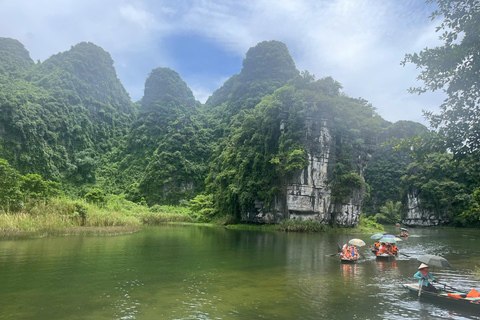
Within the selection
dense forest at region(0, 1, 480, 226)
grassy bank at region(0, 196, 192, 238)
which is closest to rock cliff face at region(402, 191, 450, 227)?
dense forest at region(0, 1, 480, 226)

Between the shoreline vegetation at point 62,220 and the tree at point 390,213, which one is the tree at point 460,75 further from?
the tree at point 390,213

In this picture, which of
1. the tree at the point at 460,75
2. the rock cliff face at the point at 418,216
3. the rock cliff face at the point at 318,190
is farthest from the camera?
the rock cliff face at the point at 418,216

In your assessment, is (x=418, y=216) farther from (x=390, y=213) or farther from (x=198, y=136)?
(x=198, y=136)

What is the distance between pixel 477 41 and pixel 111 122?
8102 cm

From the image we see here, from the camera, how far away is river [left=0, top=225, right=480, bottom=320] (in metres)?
7.49

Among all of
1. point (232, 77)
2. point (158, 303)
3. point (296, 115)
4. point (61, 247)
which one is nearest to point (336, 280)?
point (158, 303)

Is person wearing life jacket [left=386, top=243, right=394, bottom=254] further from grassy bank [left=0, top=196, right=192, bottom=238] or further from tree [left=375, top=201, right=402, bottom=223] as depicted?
tree [left=375, top=201, right=402, bottom=223]

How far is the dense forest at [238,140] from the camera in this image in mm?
20156

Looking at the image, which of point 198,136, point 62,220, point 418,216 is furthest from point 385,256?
point 198,136

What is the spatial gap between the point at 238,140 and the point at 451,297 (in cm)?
4110

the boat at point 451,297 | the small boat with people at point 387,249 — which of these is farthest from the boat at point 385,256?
the boat at point 451,297

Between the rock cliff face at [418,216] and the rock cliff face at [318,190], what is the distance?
80.7 ft

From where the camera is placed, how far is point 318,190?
122 ft

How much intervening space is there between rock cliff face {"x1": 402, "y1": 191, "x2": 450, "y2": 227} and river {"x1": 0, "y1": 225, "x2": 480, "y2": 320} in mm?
44147
